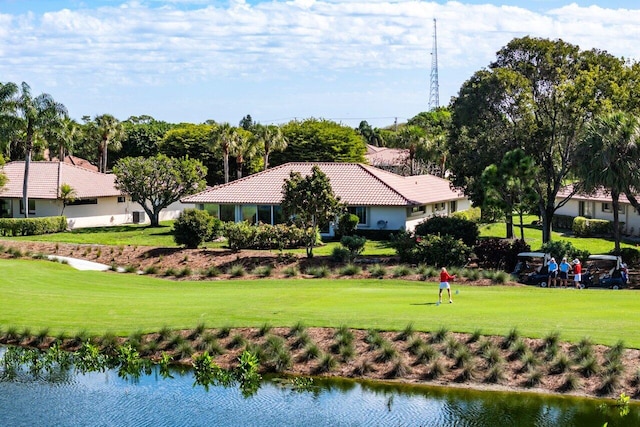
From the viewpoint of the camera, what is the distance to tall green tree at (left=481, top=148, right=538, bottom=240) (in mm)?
44000

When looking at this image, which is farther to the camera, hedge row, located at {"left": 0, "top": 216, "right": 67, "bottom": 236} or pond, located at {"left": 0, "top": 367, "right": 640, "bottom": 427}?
hedge row, located at {"left": 0, "top": 216, "right": 67, "bottom": 236}

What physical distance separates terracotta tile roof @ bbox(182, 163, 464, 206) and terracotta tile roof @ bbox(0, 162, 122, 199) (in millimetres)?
10303

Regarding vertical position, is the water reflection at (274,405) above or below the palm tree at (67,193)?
below

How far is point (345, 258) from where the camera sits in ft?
135

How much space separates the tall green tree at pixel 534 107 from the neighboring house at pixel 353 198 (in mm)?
7927

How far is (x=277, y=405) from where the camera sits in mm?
21531

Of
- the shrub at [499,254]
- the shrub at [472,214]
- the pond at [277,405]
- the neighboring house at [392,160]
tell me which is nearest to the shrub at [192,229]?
the shrub at [499,254]

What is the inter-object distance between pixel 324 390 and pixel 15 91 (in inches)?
1814

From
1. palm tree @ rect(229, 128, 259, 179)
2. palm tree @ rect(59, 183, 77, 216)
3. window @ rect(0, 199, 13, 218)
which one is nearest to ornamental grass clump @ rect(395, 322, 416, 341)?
palm tree @ rect(59, 183, 77, 216)

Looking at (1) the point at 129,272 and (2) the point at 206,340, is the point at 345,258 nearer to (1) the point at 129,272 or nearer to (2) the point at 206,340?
(1) the point at 129,272

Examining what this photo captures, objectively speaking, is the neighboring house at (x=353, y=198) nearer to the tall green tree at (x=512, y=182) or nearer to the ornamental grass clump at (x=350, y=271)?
the tall green tree at (x=512, y=182)

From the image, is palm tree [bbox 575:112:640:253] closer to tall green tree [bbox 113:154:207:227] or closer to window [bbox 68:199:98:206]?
tall green tree [bbox 113:154:207:227]

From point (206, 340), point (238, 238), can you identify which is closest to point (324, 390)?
point (206, 340)

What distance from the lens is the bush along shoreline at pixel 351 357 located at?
Answer: 894 inches
